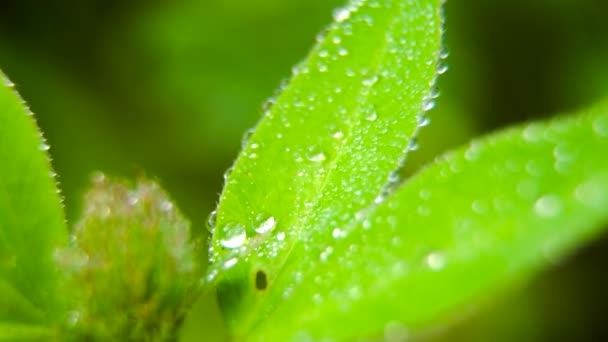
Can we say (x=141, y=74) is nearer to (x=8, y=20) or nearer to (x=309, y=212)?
(x=8, y=20)

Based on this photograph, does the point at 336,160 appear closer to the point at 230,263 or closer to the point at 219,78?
the point at 230,263

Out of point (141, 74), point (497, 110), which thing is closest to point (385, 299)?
point (497, 110)

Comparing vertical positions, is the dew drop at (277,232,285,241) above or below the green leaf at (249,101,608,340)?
above

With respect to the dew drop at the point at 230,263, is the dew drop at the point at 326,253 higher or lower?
lower

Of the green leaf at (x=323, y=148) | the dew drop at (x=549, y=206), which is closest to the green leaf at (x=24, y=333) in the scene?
the green leaf at (x=323, y=148)

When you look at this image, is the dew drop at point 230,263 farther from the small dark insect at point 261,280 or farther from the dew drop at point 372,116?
the dew drop at point 372,116

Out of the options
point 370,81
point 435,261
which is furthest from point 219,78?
point 435,261

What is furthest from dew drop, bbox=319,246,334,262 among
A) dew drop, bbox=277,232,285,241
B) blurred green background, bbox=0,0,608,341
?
blurred green background, bbox=0,0,608,341

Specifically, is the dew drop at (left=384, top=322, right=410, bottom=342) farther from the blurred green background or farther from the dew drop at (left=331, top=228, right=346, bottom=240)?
the blurred green background
